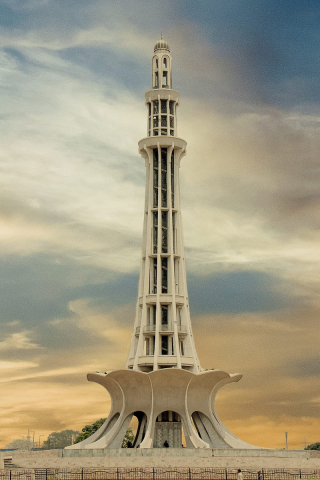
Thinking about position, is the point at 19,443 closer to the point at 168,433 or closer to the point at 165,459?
the point at 168,433

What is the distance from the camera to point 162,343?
186 feet

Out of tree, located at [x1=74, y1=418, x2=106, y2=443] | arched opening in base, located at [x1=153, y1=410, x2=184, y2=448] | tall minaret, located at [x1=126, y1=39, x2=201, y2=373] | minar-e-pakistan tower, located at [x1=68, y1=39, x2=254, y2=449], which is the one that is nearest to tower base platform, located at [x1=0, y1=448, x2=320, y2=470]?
minar-e-pakistan tower, located at [x1=68, y1=39, x2=254, y2=449]

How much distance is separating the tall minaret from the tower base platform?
9.54 metres

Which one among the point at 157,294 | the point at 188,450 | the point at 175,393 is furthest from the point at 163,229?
the point at 188,450

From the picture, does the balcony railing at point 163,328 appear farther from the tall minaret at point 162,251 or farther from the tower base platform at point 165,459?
the tower base platform at point 165,459

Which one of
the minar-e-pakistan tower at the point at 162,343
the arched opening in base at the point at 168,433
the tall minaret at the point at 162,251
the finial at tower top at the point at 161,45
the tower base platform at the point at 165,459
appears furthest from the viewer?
the finial at tower top at the point at 161,45

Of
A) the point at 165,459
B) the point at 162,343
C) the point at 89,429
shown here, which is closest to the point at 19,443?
the point at 89,429

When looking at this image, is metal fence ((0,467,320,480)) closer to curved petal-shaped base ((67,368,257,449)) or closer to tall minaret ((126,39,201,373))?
curved petal-shaped base ((67,368,257,449))

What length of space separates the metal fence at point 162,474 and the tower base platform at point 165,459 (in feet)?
4.37

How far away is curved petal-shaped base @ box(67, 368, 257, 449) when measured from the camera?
51125mm

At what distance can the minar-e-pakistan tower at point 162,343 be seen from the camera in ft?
170

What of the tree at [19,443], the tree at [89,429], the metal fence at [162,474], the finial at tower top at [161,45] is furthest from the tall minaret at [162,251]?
the tree at [19,443]

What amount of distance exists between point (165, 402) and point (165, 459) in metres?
10.7

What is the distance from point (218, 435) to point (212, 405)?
2.57 m
